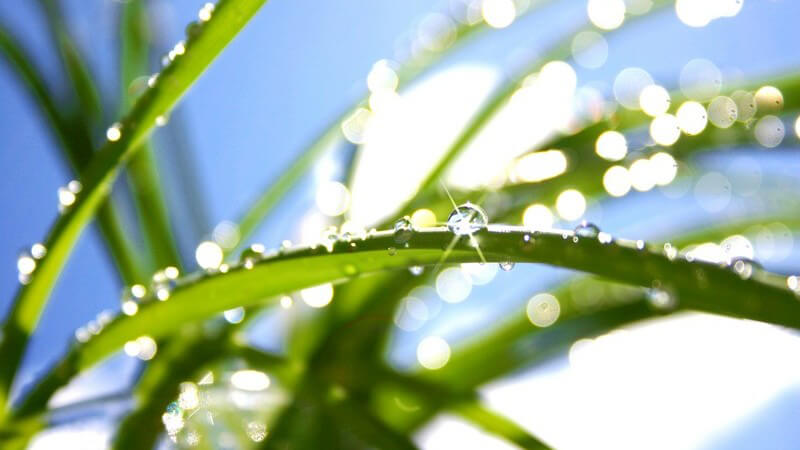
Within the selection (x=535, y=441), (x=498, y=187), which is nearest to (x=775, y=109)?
(x=498, y=187)

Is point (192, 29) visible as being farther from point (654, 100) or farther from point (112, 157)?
point (654, 100)

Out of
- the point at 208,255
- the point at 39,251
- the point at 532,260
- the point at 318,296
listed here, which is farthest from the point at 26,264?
the point at 532,260

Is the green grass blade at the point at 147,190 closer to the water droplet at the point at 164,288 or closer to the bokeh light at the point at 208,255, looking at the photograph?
the bokeh light at the point at 208,255

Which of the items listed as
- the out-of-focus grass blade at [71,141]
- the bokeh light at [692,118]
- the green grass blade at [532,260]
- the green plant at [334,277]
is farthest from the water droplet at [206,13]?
the bokeh light at [692,118]

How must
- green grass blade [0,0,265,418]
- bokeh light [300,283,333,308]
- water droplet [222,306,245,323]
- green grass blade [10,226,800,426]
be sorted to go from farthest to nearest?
bokeh light [300,283,333,308] < water droplet [222,306,245,323] < green grass blade [0,0,265,418] < green grass blade [10,226,800,426]

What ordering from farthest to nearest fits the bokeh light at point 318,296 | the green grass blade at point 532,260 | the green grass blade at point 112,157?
1. the bokeh light at point 318,296
2. the green grass blade at point 112,157
3. the green grass blade at point 532,260

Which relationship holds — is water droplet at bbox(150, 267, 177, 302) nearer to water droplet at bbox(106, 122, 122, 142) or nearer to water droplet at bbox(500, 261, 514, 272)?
water droplet at bbox(106, 122, 122, 142)

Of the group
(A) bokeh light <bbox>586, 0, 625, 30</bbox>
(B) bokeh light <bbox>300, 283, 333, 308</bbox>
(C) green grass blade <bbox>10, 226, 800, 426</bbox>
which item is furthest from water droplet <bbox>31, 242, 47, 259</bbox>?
(A) bokeh light <bbox>586, 0, 625, 30</bbox>
